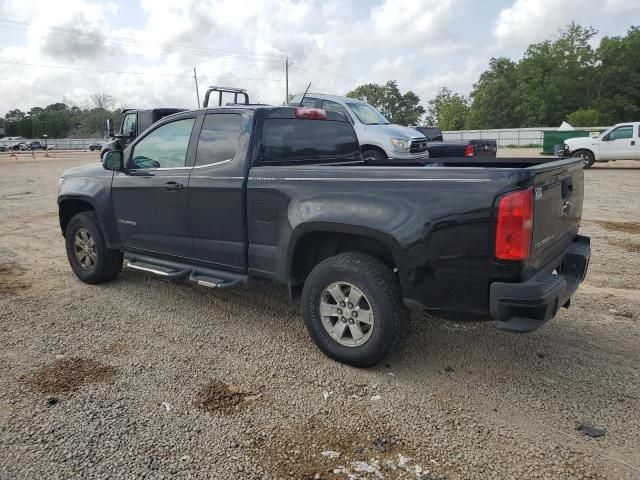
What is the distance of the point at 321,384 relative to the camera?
11.4 feet

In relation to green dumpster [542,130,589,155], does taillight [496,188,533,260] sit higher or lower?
lower

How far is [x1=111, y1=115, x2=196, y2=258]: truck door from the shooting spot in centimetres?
458

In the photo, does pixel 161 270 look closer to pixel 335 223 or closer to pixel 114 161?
pixel 114 161

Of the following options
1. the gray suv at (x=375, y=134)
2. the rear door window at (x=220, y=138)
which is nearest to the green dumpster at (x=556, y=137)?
the gray suv at (x=375, y=134)

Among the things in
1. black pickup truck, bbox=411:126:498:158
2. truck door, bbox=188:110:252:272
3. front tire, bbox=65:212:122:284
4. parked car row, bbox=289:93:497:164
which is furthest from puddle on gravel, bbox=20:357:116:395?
black pickup truck, bbox=411:126:498:158

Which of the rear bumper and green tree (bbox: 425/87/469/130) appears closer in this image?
the rear bumper

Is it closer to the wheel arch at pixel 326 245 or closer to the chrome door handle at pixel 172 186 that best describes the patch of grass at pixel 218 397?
the wheel arch at pixel 326 245

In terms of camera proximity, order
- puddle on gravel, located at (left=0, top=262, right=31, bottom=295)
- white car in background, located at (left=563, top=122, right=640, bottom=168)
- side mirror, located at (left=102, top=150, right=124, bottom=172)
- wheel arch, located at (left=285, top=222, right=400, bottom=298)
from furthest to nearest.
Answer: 1. white car in background, located at (left=563, top=122, right=640, bottom=168)
2. puddle on gravel, located at (left=0, top=262, right=31, bottom=295)
3. side mirror, located at (left=102, top=150, right=124, bottom=172)
4. wheel arch, located at (left=285, top=222, right=400, bottom=298)

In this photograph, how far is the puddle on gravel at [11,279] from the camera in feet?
18.1

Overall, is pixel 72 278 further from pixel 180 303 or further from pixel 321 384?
pixel 321 384

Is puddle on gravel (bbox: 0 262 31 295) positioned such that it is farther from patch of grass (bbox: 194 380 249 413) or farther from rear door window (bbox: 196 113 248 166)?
patch of grass (bbox: 194 380 249 413)

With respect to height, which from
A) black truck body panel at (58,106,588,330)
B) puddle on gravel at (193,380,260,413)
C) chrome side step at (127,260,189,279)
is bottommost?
puddle on gravel at (193,380,260,413)

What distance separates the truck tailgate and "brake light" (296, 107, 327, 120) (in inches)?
81.9

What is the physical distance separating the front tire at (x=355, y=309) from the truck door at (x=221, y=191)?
0.81 meters
